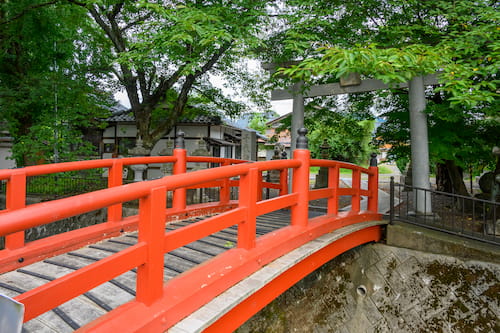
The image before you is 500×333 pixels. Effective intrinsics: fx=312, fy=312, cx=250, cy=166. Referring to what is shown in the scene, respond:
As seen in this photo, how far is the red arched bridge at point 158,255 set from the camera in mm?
1651

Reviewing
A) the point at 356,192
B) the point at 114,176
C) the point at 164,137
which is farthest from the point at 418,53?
the point at 164,137

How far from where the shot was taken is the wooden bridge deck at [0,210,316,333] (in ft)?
7.20

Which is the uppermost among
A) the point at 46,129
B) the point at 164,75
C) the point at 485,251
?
the point at 164,75

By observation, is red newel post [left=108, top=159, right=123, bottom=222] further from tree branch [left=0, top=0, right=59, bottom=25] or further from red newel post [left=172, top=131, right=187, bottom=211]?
tree branch [left=0, top=0, right=59, bottom=25]

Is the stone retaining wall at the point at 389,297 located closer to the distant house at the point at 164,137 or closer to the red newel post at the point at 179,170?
the red newel post at the point at 179,170

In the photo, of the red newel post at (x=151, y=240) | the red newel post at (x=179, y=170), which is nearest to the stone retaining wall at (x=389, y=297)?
the red newel post at (x=179, y=170)

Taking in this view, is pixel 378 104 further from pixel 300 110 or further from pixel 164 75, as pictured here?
pixel 164 75

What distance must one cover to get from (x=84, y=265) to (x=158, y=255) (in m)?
1.57

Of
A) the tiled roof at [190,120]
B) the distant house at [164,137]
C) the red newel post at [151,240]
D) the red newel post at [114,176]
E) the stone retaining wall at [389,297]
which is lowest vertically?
the stone retaining wall at [389,297]

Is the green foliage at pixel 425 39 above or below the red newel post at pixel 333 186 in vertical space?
above

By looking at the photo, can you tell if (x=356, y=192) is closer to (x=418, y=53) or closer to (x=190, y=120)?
(x=418, y=53)

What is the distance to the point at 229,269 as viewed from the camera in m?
2.48

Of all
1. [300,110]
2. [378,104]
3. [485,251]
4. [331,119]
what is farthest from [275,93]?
[485,251]

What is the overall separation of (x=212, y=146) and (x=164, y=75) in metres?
7.10
